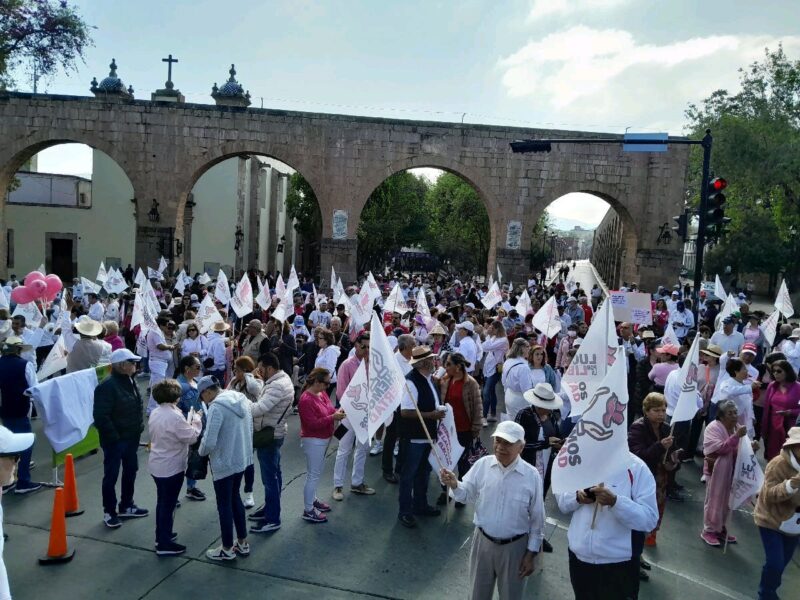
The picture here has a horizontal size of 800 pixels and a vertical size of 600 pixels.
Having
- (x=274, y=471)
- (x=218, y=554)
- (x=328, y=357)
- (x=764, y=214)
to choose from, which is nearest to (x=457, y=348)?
(x=328, y=357)

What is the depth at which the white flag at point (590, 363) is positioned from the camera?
17.9 ft

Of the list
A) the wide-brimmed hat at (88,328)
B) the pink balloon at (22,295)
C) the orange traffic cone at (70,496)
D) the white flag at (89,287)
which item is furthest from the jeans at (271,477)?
the white flag at (89,287)

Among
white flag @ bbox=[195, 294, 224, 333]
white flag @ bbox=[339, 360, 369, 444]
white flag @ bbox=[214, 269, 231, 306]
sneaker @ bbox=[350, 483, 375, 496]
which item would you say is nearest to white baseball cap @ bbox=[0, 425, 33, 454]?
white flag @ bbox=[339, 360, 369, 444]

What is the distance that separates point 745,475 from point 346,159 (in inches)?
800

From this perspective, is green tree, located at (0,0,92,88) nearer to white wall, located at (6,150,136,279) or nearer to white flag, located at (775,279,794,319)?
white wall, located at (6,150,136,279)

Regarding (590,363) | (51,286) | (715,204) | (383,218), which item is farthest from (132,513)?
(383,218)

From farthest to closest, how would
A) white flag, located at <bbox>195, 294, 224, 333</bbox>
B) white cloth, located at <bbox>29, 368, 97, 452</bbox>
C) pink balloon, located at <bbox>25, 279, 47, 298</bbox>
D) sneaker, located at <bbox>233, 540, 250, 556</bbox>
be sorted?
pink balloon, located at <bbox>25, 279, 47, 298</bbox>
white flag, located at <bbox>195, 294, 224, 333</bbox>
white cloth, located at <bbox>29, 368, 97, 452</bbox>
sneaker, located at <bbox>233, 540, 250, 556</bbox>

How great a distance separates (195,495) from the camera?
6742 mm

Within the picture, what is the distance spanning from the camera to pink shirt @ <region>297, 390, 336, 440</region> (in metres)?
6.03

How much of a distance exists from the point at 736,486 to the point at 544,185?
19.9 m

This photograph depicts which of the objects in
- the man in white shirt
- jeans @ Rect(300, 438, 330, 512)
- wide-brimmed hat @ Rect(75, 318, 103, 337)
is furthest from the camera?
wide-brimmed hat @ Rect(75, 318, 103, 337)

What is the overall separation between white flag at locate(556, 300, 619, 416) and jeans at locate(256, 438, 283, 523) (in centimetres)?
290

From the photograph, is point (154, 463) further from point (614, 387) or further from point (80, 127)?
point (80, 127)

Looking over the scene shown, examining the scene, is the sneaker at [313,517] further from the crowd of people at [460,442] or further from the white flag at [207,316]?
the white flag at [207,316]
